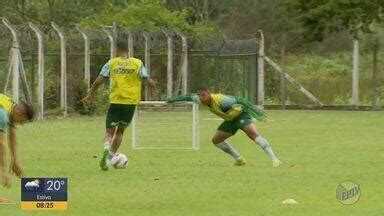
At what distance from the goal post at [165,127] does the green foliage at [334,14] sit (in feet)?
18.0

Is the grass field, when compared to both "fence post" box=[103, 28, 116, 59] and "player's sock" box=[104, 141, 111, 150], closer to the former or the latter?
"player's sock" box=[104, 141, 111, 150]

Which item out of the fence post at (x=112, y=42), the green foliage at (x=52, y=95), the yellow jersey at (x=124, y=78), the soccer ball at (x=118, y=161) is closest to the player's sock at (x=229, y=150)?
the yellow jersey at (x=124, y=78)

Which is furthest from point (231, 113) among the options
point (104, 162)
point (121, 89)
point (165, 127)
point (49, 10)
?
point (49, 10)

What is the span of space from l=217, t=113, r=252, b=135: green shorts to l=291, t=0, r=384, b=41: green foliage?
19.5m

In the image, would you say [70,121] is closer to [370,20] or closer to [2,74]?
[2,74]

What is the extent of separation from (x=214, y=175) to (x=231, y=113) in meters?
1.87

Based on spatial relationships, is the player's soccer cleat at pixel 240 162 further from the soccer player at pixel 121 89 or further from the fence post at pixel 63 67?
the fence post at pixel 63 67

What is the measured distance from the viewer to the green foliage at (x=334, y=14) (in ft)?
124

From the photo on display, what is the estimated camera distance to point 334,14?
37.8 metres

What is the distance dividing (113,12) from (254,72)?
6.30m

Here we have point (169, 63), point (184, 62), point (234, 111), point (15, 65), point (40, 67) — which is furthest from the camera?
point (184, 62)

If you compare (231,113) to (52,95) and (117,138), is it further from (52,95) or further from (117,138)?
(52,95)

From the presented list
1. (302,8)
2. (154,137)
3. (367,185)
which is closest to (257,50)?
(302,8)

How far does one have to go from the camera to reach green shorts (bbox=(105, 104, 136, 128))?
727 inches
